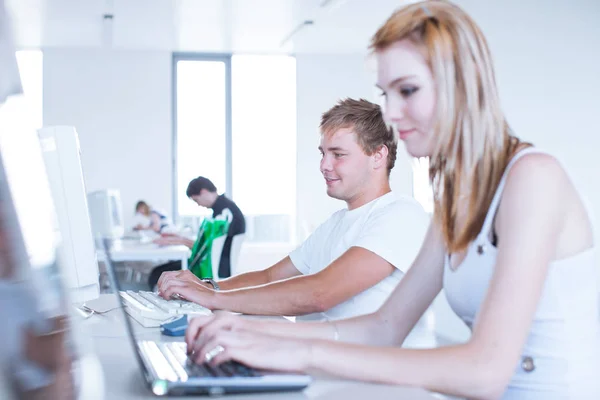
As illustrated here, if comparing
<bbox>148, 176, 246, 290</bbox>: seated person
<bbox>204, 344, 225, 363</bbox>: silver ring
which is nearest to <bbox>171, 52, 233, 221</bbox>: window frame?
<bbox>148, 176, 246, 290</bbox>: seated person

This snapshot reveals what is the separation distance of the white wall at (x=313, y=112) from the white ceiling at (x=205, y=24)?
0.20m

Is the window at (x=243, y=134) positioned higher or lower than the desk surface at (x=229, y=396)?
higher

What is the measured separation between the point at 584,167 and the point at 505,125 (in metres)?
3.04

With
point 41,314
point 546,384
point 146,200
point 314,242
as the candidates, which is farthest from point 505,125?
point 146,200

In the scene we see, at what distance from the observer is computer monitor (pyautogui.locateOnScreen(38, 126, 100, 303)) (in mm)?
1589

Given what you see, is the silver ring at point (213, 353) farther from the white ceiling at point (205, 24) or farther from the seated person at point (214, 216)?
the white ceiling at point (205, 24)

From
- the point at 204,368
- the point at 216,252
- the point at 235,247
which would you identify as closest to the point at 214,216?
the point at 235,247

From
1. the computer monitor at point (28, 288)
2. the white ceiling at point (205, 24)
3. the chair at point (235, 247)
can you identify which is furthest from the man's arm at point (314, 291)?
the white ceiling at point (205, 24)

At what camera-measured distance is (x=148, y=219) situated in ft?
27.5

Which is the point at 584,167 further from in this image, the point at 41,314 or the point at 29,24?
the point at 29,24

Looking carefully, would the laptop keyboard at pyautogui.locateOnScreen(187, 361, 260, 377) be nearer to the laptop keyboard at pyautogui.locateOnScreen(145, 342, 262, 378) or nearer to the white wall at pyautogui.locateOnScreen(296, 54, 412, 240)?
the laptop keyboard at pyautogui.locateOnScreen(145, 342, 262, 378)

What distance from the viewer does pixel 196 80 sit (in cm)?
936

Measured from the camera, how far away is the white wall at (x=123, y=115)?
9.03 metres

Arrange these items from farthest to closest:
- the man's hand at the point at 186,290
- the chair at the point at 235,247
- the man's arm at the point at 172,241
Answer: the man's arm at the point at 172,241
the chair at the point at 235,247
the man's hand at the point at 186,290
